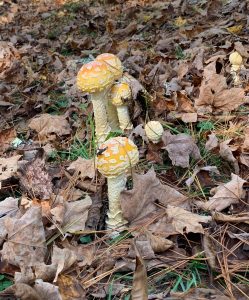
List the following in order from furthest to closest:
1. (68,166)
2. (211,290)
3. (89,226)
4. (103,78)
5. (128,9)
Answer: (128,9)
(68,166)
(103,78)
(89,226)
(211,290)

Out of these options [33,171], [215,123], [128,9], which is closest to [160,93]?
[215,123]

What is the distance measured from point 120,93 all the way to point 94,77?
34cm

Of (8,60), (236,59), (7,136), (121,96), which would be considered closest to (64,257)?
(121,96)

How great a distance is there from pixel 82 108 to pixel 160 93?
81 cm

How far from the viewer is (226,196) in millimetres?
2611

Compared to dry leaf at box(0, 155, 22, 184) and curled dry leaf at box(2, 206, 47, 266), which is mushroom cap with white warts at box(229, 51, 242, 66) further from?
curled dry leaf at box(2, 206, 47, 266)

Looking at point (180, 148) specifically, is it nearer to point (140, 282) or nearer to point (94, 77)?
point (94, 77)

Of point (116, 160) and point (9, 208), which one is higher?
point (116, 160)

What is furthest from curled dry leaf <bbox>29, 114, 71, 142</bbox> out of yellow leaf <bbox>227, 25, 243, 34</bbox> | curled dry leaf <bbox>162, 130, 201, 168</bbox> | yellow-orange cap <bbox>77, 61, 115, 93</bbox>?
yellow leaf <bbox>227, 25, 243, 34</bbox>

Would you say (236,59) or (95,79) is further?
(236,59)

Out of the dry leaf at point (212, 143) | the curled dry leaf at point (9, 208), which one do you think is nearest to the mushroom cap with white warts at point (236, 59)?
the dry leaf at point (212, 143)

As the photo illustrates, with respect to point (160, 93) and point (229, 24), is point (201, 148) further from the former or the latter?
point (229, 24)

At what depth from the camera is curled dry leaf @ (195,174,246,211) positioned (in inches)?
103

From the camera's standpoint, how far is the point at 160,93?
3922 millimetres
